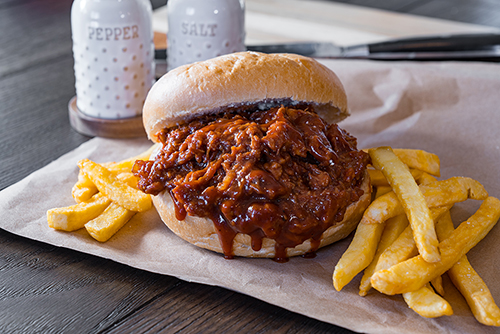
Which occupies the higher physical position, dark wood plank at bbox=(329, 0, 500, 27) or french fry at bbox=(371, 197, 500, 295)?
dark wood plank at bbox=(329, 0, 500, 27)

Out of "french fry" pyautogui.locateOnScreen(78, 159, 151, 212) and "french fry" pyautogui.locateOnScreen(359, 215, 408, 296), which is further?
"french fry" pyautogui.locateOnScreen(78, 159, 151, 212)

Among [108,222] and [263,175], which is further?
[108,222]

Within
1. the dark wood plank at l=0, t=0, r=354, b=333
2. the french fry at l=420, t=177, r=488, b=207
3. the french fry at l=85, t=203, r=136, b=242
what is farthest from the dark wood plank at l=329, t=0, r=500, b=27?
the dark wood plank at l=0, t=0, r=354, b=333

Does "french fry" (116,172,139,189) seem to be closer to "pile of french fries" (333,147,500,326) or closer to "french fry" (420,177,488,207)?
"pile of french fries" (333,147,500,326)

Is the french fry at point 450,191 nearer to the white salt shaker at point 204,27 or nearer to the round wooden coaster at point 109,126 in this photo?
the white salt shaker at point 204,27

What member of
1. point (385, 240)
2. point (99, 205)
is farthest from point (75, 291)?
point (385, 240)

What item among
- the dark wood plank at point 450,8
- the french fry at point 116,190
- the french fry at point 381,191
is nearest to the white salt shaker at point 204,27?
the french fry at point 116,190

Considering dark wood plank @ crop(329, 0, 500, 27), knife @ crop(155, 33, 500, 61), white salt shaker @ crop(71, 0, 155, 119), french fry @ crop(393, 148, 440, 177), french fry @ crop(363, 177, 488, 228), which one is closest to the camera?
french fry @ crop(363, 177, 488, 228)

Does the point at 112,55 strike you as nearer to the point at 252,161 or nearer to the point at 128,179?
the point at 128,179
